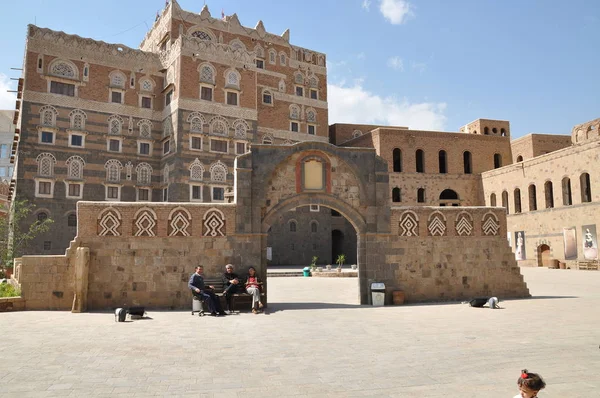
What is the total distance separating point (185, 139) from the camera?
1384 inches

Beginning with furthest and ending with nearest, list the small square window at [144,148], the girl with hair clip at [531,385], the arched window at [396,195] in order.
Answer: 1. the arched window at [396,195]
2. the small square window at [144,148]
3. the girl with hair clip at [531,385]

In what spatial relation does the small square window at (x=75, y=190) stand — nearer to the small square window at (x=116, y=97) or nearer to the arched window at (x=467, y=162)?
the small square window at (x=116, y=97)

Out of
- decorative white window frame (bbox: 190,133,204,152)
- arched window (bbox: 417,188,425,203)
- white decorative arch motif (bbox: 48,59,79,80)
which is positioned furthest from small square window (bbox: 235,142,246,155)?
arched window (bbox: 417,188,425,203)

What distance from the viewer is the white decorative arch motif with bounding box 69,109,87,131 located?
3400 centimetres

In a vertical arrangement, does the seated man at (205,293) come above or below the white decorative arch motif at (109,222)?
below

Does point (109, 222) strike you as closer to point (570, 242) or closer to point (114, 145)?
point (114, 145)

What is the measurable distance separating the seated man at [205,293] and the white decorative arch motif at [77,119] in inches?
1014

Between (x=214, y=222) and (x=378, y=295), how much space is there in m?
5.60

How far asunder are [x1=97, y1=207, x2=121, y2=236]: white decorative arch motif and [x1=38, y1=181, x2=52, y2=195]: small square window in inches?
879

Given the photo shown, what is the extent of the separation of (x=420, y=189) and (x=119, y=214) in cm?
3315

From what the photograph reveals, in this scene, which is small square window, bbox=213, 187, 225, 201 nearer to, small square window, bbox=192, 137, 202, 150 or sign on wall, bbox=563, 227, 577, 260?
Result: small square window, bbox=192, 137, 202, 150

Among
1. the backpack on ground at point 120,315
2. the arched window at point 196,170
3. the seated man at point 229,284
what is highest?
the arched window at point 196,170

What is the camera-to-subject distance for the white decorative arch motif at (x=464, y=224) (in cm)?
1612

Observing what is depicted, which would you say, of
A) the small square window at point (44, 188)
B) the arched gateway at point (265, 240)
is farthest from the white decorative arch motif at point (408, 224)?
the small square window at point (44, 188)
